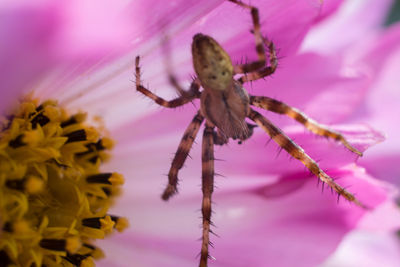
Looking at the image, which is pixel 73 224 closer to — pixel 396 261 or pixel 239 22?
pixel 239 22

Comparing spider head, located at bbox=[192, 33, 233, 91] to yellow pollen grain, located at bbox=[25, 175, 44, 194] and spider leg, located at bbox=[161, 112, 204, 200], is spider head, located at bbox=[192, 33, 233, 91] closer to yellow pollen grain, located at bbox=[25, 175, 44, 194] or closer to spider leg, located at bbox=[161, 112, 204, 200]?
spider leg, located at bbox=[161, 112, 204, 200]

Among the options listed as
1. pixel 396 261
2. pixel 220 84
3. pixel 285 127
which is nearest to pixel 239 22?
pixel 220 84

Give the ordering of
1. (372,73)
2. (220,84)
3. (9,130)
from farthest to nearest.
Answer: (372,73)
(220,84)
(9,130)

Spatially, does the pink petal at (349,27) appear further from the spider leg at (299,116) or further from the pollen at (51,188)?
the pollen at (51,188)

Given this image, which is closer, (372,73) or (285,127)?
(285,127)

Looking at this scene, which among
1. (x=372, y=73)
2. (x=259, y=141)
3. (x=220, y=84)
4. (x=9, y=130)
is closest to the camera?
(x=9, y=130)

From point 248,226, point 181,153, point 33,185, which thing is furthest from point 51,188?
point 248,226
